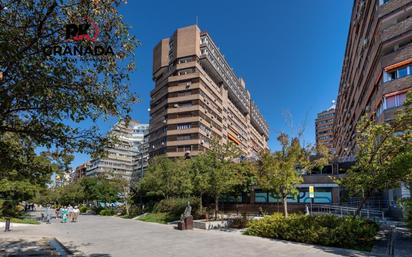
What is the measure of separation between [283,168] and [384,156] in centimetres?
485

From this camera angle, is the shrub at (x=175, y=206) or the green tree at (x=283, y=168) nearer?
the green tree at (x=283, y=168)

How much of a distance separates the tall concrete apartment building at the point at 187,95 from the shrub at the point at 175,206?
111 feet

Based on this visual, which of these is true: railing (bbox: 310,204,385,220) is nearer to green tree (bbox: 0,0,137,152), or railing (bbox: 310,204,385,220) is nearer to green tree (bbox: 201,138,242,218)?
green tree (bbox: 201,138,242,218)

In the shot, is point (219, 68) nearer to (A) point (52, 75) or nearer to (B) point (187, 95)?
(B) point (187, 95)

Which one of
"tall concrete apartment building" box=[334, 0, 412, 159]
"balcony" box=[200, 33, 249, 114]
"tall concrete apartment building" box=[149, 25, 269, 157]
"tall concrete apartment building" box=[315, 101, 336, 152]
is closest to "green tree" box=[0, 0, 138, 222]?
"tall concrete apartment building" box=[334, 0, 412, 159]

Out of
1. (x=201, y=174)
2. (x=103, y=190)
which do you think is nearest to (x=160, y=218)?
(x=201, y=174)

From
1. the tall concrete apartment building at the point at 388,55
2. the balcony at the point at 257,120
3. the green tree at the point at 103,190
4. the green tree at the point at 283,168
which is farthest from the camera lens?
the balcony at the point at 257,120

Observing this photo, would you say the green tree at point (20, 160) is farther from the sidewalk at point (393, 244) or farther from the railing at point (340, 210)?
the railing at point (340, 210)

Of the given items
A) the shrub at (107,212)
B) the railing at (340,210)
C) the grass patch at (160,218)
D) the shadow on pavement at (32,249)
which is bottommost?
the shrub at (107,212)

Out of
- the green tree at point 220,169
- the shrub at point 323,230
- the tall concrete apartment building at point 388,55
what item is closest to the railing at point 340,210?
the tall concrete apartment building at point 388,55

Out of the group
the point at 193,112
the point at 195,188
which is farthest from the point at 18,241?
the point at 193,112

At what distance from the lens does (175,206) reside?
29.5 metres

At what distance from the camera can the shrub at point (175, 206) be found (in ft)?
91.8

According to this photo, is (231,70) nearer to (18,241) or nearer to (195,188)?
(195,188)
